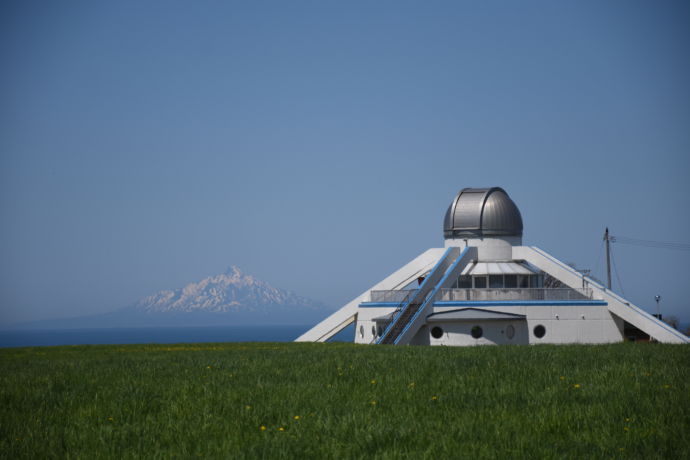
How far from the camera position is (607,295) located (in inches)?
1921

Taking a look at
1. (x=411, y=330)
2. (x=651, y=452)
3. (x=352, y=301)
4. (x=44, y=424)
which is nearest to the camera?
(x=651, y=452)

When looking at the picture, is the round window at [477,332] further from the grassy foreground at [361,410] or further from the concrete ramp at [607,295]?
the grassy foreground at [361,410]

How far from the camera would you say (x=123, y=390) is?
16.7m

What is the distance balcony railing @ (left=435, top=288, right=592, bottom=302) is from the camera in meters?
48.5

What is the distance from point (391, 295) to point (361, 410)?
36895 mm

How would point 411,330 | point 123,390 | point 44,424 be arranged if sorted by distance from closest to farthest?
point 44,424, point 123,390, point 411,330

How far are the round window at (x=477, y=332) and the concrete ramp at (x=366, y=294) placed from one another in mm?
8313

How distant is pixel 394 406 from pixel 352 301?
1553 inches

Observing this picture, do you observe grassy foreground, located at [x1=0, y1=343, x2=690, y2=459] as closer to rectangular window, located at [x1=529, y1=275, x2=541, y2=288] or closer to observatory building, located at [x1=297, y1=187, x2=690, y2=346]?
observatory building, located at [x1=297, y1=187, x2=690, y2=346]

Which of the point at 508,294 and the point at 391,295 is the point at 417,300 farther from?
the point at 508,294

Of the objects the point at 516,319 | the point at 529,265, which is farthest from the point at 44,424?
the point at 529,265

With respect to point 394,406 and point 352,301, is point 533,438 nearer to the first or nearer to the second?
point 394,406

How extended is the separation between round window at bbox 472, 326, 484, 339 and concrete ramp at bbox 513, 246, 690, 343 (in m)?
8.12

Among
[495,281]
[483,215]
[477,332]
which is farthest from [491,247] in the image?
[477,332]
